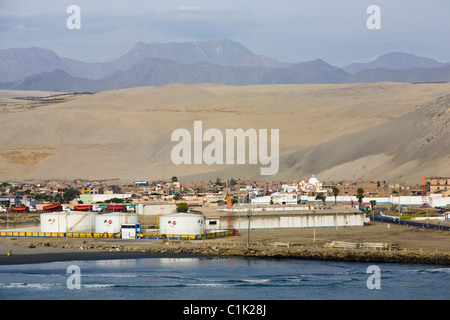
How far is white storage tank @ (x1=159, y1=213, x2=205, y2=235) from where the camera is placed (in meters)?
64.1

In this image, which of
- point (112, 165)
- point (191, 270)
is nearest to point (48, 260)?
point (191, 270)

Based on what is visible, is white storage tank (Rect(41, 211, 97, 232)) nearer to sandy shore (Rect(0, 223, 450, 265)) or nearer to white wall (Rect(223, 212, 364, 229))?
sandy shore (Rect(0, 223, 450, 265))

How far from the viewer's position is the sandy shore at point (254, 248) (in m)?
53.8

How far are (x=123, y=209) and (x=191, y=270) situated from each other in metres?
44.7

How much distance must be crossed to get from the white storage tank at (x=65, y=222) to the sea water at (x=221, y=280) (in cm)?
1604

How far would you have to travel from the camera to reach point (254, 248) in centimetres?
5666

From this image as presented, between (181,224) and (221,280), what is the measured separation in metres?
19.2

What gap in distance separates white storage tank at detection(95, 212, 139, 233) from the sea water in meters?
14.5

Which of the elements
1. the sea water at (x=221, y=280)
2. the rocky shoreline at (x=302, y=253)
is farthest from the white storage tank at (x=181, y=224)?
the sea water at (x=221, y=280)

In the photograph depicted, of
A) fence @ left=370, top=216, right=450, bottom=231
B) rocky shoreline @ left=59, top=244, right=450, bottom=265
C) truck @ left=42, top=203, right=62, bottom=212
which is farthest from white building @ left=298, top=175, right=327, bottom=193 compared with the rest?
rocky shoreline @ left=59, top=244, right=450, bottom=265

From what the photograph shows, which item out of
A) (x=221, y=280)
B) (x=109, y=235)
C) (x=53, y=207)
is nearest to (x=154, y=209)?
(x=53, y=207)

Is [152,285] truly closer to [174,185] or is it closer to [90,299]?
[90,299]

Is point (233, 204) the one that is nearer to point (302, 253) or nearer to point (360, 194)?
point (360, 194)

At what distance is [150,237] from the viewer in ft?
214
